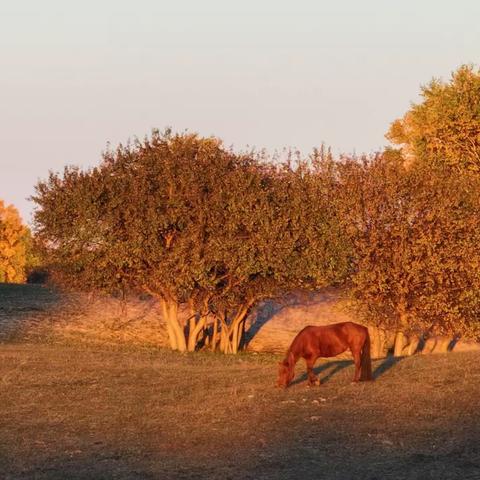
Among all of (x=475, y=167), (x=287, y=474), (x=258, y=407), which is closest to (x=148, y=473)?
(x=287, y=474)

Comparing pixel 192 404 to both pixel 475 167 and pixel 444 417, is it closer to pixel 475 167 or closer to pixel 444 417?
pixel 444 417

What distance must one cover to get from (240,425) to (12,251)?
82.7m

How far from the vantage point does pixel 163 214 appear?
38.3 meters

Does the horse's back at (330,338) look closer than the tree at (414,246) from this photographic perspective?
Yes

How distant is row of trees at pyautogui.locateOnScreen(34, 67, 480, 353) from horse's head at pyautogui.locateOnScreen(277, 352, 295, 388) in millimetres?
14378

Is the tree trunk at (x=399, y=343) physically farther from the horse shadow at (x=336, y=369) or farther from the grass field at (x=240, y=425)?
the grass field at (x=240, y=425)

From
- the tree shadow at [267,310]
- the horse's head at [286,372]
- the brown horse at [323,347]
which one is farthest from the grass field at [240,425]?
the tree shadow at [267,310]

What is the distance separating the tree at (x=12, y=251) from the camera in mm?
96500

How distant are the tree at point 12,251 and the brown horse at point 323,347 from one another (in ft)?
260

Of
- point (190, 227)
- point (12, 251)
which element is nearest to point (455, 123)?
point (190, 227)

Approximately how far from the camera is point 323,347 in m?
22.6

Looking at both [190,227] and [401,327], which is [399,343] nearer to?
[401,327]

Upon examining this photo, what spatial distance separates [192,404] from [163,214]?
18190 millimetres

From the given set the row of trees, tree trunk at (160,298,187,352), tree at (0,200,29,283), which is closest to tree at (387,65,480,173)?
the row of trees
